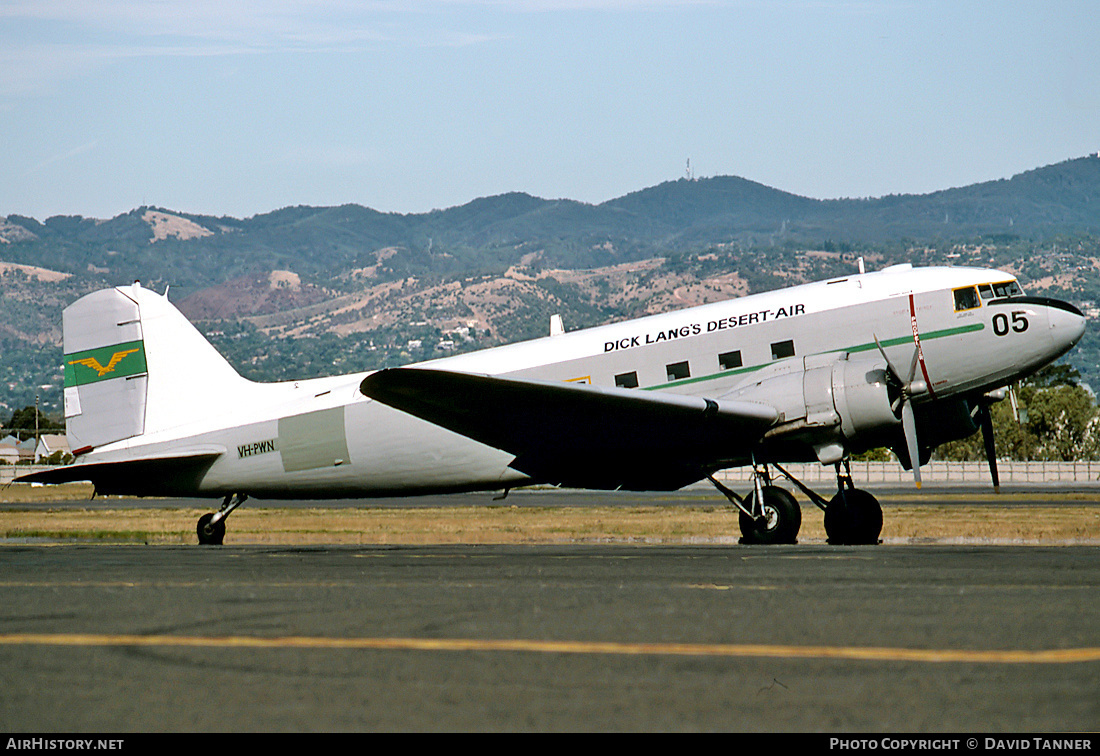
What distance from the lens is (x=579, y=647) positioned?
28.2 ft

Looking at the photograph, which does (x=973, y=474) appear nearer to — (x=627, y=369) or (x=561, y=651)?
(x=627, y=369)

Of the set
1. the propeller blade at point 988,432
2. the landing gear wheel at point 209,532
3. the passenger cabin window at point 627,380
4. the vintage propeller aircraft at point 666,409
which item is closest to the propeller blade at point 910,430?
the vintage propeller aircraft at point 666,409

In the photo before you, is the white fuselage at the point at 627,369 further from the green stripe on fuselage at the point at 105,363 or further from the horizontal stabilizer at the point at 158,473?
the green stripe on fuselage at the point at 105,363

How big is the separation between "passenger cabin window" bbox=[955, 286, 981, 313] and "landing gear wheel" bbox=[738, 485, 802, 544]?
4.64 metres

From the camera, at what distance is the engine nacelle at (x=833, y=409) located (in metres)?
21.1

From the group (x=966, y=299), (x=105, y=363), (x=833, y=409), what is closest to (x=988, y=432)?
(x=966, y=299)

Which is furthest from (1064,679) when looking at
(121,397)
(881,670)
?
(121,397)

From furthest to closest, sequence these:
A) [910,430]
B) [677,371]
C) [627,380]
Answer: [627,380]
[677,371]
[910,430]

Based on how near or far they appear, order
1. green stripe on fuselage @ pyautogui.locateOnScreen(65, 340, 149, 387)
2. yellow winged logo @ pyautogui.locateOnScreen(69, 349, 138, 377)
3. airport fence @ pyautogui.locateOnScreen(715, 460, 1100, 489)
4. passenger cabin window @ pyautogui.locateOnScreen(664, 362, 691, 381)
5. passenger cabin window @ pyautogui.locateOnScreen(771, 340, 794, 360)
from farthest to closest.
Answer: airport fence @ pyautogui.locateOnScreen(715, 460, 1100, 489), yellow winged logo @ pyautogui.locateOnScreen(69, 349, 138, 377), green stripe on fuselage @ pyautogui.locateOnScreen(65, 340, 149, 387), passenger cabin window @ pyautogui.locateOnScreen(664, 362, 691, 381), passenger cabin window @ pyautogui.locateOnScreen(771, 340, 794, 360)

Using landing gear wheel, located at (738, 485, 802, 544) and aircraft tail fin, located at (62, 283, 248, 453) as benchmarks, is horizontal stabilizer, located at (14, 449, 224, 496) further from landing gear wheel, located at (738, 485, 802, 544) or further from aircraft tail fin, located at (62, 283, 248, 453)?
landing gear wheel, located at (738, 485, 802, 544)

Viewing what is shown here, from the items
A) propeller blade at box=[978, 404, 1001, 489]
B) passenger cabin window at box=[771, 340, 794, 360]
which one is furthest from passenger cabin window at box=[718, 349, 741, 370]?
propeller blade at box=[978, 404, 1001, 489]

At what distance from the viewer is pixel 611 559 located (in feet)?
58.1

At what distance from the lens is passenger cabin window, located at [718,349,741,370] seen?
75.7ft

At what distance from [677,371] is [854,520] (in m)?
4.30
